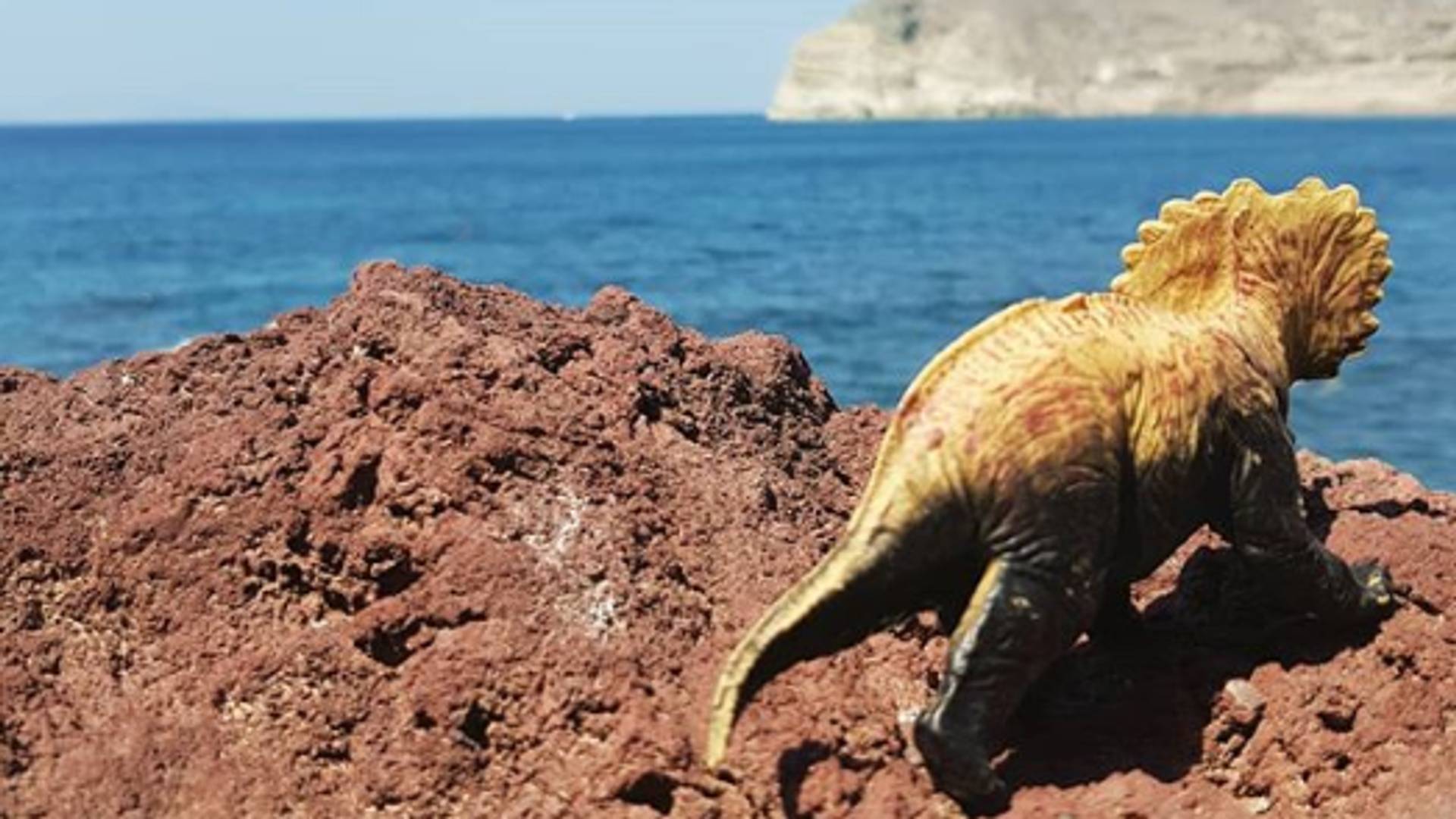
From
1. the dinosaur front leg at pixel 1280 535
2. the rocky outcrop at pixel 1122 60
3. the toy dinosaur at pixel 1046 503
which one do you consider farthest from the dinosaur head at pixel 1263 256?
the rocky outcrop at pixel 1122 60

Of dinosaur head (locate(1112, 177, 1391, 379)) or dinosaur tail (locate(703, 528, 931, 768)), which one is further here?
dinosaur head (locate(1112, 177, 1391, 379))

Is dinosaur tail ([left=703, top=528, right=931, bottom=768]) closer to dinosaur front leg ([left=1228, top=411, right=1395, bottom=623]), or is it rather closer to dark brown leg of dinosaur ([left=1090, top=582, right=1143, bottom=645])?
dark brown leg of dinosaur ([left=1090, top=582, right=1143, bottom=645])

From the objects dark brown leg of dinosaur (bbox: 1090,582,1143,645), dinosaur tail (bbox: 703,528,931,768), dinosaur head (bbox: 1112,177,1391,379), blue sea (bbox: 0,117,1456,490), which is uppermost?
dinosaur head (bbox: 1112,177,1391,379)

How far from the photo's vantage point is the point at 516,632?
4.11 meters

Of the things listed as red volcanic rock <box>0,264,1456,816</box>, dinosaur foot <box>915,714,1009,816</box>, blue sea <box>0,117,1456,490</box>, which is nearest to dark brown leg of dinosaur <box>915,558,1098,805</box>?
dinosaur foot <box>915,714,1009,816</box>

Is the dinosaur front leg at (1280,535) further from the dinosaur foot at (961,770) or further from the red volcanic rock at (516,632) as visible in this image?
the dinosaur foot at (961,770)

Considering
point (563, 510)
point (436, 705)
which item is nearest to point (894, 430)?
point (563, 510)

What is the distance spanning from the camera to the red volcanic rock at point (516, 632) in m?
3.99

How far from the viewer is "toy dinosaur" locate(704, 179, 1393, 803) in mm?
3730

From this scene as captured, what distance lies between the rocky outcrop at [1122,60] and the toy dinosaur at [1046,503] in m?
147

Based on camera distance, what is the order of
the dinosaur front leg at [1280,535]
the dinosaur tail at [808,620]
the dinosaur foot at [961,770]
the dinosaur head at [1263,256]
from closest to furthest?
1. the dinosaur tail at [808,620]
2. the dinosaur foot at [961,770]
3. the dinosaur front leg at [1280,535]
4. the dinosaur head at [1263,256]

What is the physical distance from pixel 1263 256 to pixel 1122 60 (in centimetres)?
16545

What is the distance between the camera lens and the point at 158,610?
436 cm

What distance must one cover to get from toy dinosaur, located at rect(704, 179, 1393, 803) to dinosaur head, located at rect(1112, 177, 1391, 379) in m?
0.05
